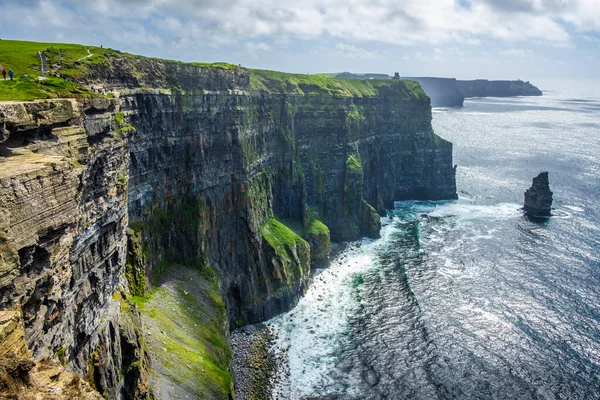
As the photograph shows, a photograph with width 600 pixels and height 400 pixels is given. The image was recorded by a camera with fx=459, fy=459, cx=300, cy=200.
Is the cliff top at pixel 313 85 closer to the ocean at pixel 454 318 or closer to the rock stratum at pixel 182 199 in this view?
the rock stratum at pixel 182 199

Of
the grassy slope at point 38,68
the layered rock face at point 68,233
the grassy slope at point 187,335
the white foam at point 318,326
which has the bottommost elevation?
the white foam at point 318,326

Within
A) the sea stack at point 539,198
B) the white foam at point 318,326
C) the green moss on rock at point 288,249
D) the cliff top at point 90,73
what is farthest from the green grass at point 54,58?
the sea stack at point 539,198

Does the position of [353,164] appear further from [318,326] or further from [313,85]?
[318,326]

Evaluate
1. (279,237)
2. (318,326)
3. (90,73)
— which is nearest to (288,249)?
(279,237)

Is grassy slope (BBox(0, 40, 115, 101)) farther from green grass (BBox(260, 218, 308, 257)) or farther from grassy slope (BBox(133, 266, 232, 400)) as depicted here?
green grass (BBox(260, 218, 308, 257))

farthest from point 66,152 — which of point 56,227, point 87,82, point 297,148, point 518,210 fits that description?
point 518,210
